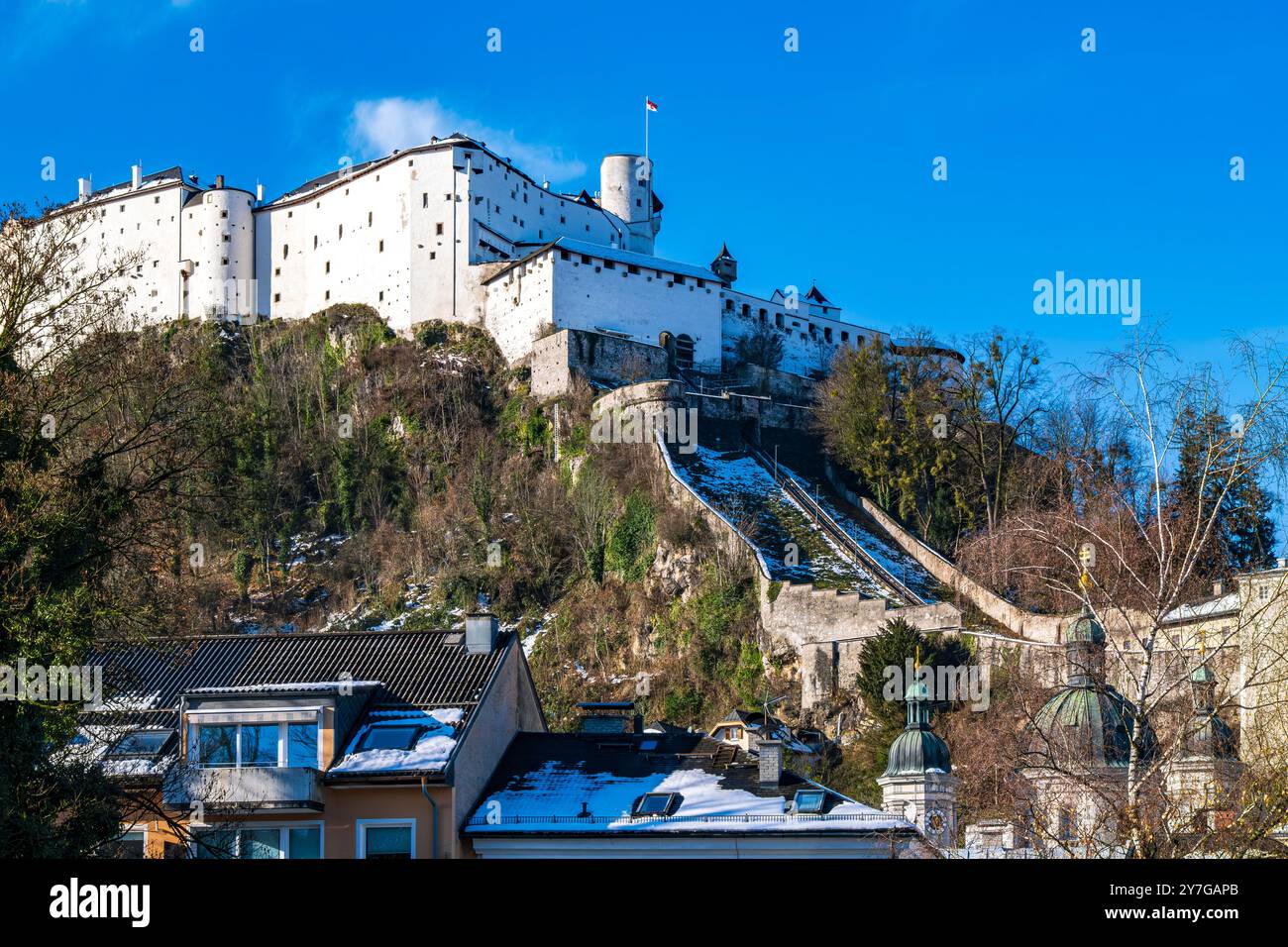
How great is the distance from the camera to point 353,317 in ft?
283

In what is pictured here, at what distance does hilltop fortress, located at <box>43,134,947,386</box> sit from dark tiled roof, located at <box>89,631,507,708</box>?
1705 inches

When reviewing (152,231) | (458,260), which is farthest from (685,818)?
(152,231)

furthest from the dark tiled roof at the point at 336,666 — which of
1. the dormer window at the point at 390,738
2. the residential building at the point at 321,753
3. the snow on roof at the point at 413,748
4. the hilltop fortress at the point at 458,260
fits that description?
the hilltop fortress at the point at 458,260

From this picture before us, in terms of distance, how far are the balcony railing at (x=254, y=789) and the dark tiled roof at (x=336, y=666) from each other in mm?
2634

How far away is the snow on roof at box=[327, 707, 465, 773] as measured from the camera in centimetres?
2812

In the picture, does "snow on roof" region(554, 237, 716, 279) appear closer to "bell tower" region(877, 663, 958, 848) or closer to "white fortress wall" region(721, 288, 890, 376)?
"white fortress wall" region(721, 288, 890, 376)

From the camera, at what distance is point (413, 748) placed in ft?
94.4

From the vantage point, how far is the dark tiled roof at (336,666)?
102 ft

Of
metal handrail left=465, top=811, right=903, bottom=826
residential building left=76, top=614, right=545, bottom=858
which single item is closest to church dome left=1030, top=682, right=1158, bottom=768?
metal handrail left=465, top=811, right=903, bottom=826

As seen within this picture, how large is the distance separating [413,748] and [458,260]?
5829 centimetres

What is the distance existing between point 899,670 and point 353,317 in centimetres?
4484

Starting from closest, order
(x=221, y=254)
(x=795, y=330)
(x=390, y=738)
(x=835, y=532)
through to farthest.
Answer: (x=390, y=738)
(x=835, y=532)
(x=795, y=330)
(x=221, y=254)

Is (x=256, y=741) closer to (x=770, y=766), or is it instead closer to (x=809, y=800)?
(x=770, y=766)
